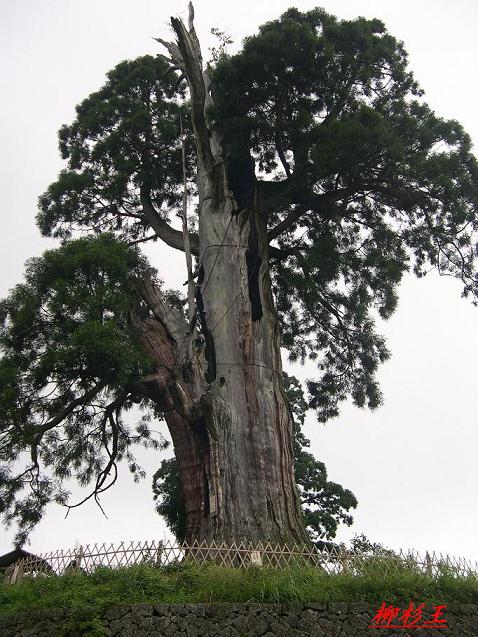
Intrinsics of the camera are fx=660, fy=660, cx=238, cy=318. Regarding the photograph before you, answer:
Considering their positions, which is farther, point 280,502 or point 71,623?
point 280,502

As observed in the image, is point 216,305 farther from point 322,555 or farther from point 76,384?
point 322,555

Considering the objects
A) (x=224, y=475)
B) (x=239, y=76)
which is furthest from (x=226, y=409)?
(x=239, y=76)

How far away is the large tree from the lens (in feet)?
34.7

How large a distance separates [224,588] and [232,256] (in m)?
6.99

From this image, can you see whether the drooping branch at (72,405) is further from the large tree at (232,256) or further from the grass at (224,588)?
the grass at (224,588)

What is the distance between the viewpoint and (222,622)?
6684 millimetres

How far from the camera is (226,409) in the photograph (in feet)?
35.8

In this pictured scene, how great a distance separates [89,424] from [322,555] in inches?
252

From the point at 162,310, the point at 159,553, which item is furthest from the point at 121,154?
the point at 159,553

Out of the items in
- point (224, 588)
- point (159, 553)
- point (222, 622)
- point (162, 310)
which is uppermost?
point (162, 310)

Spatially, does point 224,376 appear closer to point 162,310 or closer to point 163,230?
point 162,310

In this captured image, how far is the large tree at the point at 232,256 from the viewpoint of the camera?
1056 cm

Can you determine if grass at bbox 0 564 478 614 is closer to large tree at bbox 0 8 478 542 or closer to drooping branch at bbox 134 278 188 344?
large tree at bbox 0 8 478 542

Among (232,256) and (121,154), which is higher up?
(121,154)
